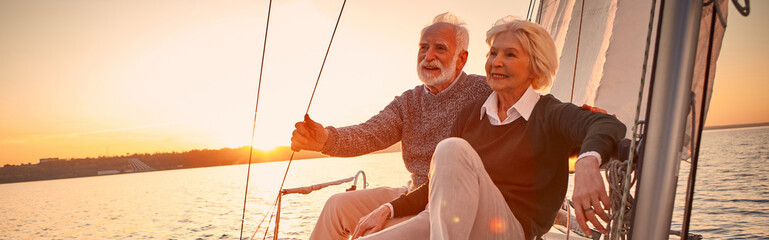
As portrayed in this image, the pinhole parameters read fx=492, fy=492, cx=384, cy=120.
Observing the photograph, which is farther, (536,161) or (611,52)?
(611,52)

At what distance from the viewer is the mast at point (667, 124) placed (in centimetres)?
102

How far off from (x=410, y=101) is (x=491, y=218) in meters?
1.23

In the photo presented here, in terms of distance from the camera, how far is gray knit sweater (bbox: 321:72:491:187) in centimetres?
234

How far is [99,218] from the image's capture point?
30312 mm

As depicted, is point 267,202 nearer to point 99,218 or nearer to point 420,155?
point 99,218

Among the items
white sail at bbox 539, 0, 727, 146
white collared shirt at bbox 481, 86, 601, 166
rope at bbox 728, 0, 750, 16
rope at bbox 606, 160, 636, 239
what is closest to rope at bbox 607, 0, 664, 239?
rope at bbox 606, 160, 636, 239

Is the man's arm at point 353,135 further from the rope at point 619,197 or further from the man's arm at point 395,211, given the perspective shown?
the rope at point 619,197

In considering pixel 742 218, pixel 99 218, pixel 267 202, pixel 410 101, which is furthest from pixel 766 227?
pixel 99 218

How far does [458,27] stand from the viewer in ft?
7.89

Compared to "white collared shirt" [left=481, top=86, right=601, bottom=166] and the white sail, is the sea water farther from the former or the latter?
"white collared shirt" [left=481, top=86, right=601, bottom=166]

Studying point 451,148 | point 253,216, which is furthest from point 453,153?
point 253,216

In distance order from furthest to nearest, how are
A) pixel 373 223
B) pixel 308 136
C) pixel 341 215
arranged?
1. pixel 341 215
2. pixel 308 136
3. pixel 373 223

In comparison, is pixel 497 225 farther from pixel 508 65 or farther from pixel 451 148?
pixel 508 65

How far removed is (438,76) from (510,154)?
0.88 metres
